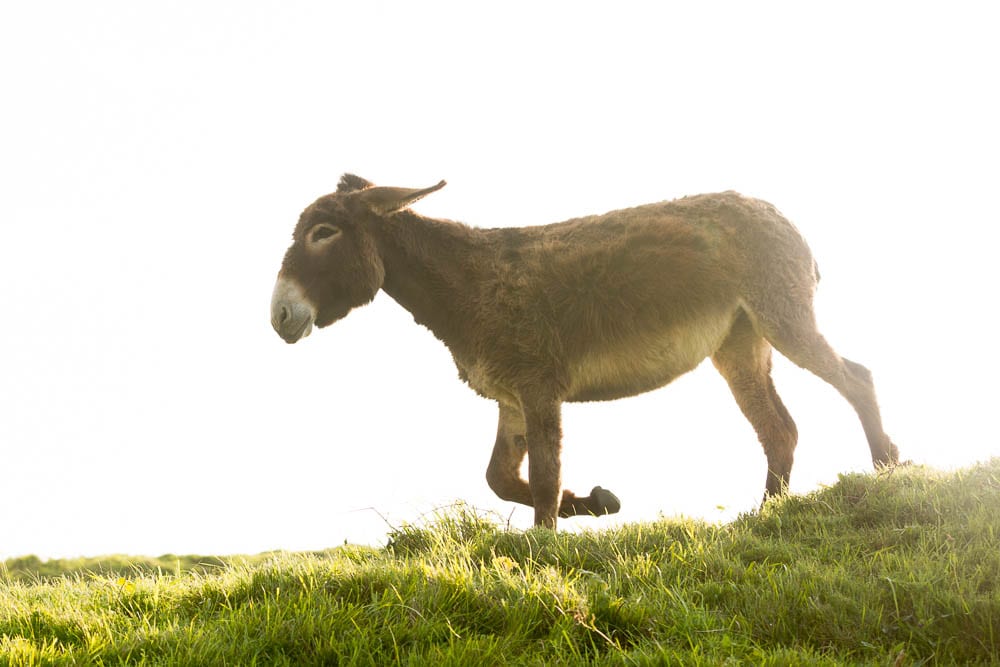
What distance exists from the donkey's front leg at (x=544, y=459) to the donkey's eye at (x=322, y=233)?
2.09 metres

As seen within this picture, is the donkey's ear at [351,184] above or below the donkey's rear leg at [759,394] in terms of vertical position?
above

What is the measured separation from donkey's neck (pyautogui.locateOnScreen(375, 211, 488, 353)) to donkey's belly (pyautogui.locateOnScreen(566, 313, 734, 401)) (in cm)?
101

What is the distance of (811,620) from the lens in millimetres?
3850

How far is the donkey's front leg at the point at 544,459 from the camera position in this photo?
593cm

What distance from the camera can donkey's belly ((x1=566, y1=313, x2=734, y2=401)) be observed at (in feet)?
20.9

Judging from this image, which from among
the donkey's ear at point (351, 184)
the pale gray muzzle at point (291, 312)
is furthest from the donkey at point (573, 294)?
the donkey's ear at point (351, 184)

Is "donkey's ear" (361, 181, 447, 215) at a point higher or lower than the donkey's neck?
higher

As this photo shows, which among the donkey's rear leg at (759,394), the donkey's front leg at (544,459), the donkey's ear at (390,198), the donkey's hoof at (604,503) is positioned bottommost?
the donkey's hoof at (604,503)

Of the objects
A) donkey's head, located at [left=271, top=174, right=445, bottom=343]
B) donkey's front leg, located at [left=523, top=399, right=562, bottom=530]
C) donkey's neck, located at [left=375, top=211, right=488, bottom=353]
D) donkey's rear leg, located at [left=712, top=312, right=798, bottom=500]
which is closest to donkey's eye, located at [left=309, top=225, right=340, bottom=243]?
donkey's head, located at [left=271, top=174, right=445, bottom=343]

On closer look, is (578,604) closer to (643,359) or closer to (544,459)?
(544,459)

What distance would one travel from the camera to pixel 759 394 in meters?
7.01

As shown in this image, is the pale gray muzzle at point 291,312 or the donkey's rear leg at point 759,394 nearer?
the pale gray muzzle at point 291,312

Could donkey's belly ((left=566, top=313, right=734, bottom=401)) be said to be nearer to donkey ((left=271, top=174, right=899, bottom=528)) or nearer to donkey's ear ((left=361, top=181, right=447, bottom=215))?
donkey ((left=271, top=174, right=899, bottom=528))

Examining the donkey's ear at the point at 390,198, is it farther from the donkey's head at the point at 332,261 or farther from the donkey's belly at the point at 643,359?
the donkey's belly at the point at 643,359
